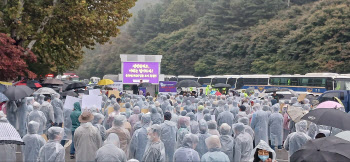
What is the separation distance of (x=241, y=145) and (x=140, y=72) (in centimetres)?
2436

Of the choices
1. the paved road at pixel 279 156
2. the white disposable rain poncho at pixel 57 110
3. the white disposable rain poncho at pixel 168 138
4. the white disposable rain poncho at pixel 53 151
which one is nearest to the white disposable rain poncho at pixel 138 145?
the white disposable rain poncho at pixel 168 138

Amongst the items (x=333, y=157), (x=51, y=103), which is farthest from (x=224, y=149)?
(x=51, y=103)

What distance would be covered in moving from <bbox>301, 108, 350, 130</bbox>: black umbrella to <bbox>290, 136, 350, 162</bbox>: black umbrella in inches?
118

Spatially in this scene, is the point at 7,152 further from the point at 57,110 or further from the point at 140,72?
the point at 140,72

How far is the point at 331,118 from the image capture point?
31.8 ft

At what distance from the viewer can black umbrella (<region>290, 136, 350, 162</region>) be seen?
625 centimetres

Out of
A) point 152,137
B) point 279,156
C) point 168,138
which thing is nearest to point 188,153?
point 152,137

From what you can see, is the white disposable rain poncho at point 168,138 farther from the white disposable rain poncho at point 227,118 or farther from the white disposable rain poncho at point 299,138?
the white disposable rain poncho at point 227,118

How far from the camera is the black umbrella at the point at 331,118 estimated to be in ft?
31.2

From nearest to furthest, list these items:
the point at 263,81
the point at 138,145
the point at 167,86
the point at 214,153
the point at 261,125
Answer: the point at 214,153
the point at 138,145
the point at 261,125
the point at 167,86
the point at 263,81

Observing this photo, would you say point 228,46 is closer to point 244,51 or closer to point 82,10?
point 244,51

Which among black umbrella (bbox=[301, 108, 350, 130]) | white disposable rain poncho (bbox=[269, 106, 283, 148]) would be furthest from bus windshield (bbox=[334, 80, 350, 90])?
black umbrella (bbox=[301, 108, 350, 130])

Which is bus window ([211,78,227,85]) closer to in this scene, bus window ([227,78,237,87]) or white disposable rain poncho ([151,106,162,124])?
bus window ([227,78,237,87])

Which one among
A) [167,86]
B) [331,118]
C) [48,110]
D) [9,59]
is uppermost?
[9,59]
